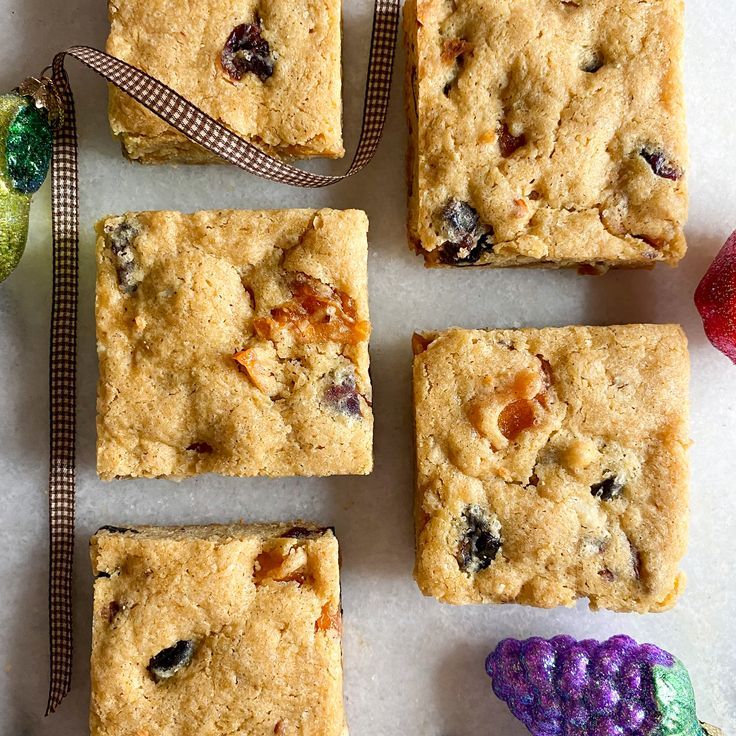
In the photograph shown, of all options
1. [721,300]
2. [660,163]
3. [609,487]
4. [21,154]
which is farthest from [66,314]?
[721,300]

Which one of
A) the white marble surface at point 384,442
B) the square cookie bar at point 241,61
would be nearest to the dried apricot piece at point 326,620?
the white marble surface at point 384,442

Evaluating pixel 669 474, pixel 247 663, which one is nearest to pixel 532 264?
pixel 669 474

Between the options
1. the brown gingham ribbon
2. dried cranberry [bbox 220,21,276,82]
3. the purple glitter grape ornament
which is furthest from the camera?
the brown gingham ribbon

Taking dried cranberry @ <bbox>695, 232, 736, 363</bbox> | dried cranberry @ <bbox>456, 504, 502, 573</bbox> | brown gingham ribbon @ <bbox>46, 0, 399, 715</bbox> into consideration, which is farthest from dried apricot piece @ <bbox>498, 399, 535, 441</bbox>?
brown gingham ribbon @ <bbox>46, 0, 399, 715</bbox>

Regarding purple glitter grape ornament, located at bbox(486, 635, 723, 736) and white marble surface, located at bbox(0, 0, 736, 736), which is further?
white marble surface, located at bbox(0, 0, 736, 736)

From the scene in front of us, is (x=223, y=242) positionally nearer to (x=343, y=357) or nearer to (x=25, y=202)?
(x=343, y=357)

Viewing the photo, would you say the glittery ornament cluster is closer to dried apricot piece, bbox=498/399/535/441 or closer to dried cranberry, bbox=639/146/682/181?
dried apricot piece, bbox=498/399/535/441
